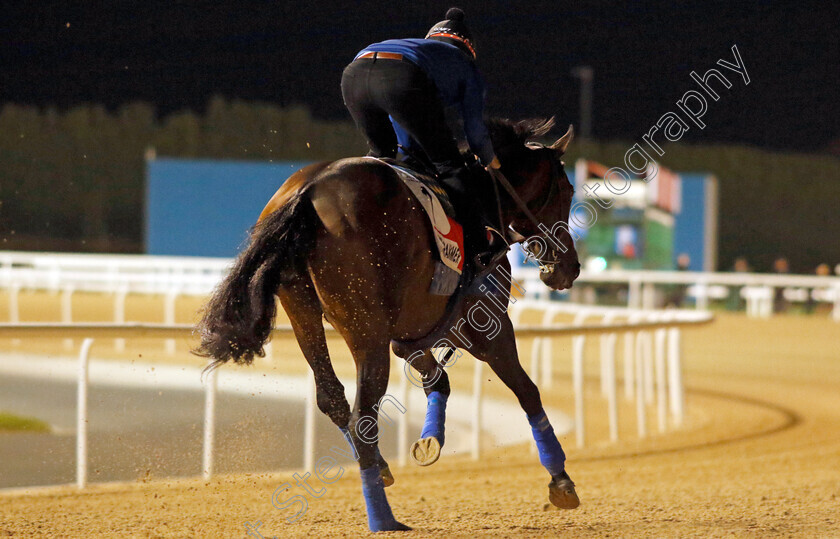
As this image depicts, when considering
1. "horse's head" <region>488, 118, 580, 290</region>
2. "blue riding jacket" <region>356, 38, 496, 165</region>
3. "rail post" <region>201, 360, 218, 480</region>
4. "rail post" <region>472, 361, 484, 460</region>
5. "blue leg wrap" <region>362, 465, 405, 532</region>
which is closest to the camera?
"blue leg wrap" <region>362, 465, 405, 532</region>

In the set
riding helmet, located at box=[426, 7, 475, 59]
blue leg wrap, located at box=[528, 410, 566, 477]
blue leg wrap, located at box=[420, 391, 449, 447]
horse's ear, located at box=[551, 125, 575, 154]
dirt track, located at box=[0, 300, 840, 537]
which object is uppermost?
riding helmet, located at box=[426, 7, 475, 59]

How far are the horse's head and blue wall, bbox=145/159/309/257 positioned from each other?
696 inches

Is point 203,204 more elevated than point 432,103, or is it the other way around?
point 203,204

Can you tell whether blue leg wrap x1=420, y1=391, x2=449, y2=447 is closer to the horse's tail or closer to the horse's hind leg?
the horse's hind leg

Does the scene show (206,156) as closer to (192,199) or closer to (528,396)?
(192,199)

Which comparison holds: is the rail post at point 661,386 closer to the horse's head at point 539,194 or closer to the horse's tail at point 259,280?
the horse's head at point 539,194

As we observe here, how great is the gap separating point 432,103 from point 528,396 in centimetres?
136

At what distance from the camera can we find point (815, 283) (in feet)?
62.5

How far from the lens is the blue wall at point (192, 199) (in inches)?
869

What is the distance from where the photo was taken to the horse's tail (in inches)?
135

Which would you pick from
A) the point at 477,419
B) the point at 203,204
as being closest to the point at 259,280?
the point at 477,419

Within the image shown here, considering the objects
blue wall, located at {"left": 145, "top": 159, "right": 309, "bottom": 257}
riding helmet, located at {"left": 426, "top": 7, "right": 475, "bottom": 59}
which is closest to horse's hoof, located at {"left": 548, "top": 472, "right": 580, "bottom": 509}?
riding helmet, located at {"left": 426, "top": 7, "right": 475, "bottom": 59}

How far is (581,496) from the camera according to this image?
17.0 ft

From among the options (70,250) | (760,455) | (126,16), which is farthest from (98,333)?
(70,250)
